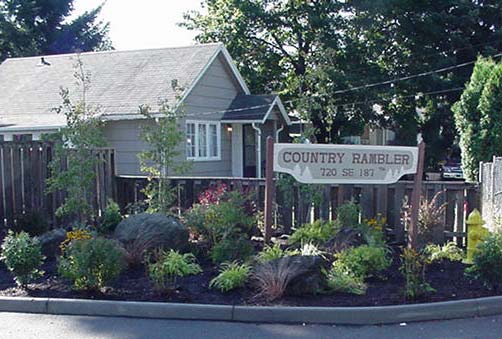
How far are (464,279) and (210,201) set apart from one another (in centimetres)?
422

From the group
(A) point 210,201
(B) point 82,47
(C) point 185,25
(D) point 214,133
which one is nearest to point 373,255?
(A) point 210,201

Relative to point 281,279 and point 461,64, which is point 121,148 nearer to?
point 281,279

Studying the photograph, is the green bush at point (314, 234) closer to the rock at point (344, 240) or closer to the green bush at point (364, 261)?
the rock at point (344, 240)

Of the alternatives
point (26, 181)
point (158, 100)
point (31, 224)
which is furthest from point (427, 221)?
point (158, 100)

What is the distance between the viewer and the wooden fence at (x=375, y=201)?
8594 mm

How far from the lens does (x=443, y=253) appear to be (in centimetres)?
754

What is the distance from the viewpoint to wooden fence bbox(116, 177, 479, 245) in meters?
8.59

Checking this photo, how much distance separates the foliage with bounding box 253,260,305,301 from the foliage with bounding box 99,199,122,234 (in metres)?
3.93

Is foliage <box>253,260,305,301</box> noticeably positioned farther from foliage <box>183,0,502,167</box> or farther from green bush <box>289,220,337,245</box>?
foliage <box>183,0,502,167</box>

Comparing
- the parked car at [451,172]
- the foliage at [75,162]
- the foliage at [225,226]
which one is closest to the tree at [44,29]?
the parked car at [451,172]

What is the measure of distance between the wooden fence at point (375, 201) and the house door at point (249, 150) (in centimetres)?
1020

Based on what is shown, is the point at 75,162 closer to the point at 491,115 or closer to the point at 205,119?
the point at 491,115

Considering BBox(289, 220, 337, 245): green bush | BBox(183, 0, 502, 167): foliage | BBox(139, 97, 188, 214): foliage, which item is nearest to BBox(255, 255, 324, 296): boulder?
BBox(289, 220, 337, 245): green bush

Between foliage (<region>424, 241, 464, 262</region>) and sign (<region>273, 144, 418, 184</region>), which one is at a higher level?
sign (<region>273, 144, 418, 184</region>)
